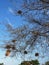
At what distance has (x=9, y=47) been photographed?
26.0ft

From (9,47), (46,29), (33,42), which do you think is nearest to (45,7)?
→ (46,29)

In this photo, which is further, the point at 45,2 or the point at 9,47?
the point at 45,2

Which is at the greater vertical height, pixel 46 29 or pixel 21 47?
pixel 46 29

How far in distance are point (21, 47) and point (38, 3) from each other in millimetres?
1902

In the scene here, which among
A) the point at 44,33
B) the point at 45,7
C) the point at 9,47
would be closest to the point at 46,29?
the point at 44,33

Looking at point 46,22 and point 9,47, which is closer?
point 9,47

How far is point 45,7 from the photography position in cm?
959

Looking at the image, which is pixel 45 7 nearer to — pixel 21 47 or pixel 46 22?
pixel 46 22

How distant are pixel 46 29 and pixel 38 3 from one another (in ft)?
3.60

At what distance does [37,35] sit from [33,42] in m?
0.36

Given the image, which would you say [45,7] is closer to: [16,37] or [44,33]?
[44,33]

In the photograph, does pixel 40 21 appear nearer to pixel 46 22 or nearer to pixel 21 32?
pixel 46 22

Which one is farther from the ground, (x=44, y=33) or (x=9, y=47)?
(x=44, y=33)

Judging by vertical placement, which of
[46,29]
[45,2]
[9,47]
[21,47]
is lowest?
[9,47]
